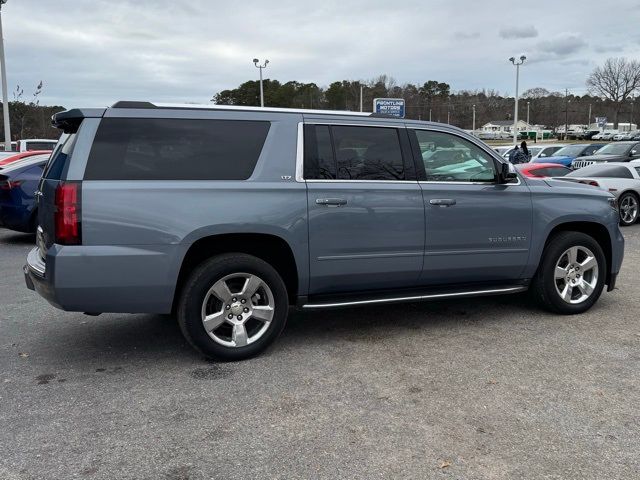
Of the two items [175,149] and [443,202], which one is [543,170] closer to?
[443,202]

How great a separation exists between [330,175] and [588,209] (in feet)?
8.96

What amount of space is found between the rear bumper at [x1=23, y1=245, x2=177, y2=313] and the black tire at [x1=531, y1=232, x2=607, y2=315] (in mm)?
3487

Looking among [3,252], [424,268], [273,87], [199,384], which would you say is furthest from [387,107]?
[273,87]

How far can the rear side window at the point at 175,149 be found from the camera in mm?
4000

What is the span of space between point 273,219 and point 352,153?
0.95m

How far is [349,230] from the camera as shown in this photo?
4574 millimetres

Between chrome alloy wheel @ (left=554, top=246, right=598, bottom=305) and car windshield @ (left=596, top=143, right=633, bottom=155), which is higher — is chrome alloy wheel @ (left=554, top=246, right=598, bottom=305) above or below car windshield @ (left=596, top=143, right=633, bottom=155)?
below

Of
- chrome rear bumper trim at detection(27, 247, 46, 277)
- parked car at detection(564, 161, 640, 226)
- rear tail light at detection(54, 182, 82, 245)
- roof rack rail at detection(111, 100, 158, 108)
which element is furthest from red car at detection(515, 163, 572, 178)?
rear tail light at detection(54, 182, 82, 245)

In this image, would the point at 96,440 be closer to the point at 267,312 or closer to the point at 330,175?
the point at 267,312

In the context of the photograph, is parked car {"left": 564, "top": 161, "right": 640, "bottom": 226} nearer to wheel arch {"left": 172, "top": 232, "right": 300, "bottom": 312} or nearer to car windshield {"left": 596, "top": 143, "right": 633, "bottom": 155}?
car windshield {"left": 596, "top": 143, "right": 633, "bottom": 155}

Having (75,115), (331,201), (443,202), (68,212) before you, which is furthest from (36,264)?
(443,202)

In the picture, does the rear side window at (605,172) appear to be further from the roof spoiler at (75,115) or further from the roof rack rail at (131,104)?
the roof spoiler at (75,115)

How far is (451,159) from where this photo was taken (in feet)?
16.9

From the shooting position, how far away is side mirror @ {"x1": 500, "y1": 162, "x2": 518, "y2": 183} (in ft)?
17.0
